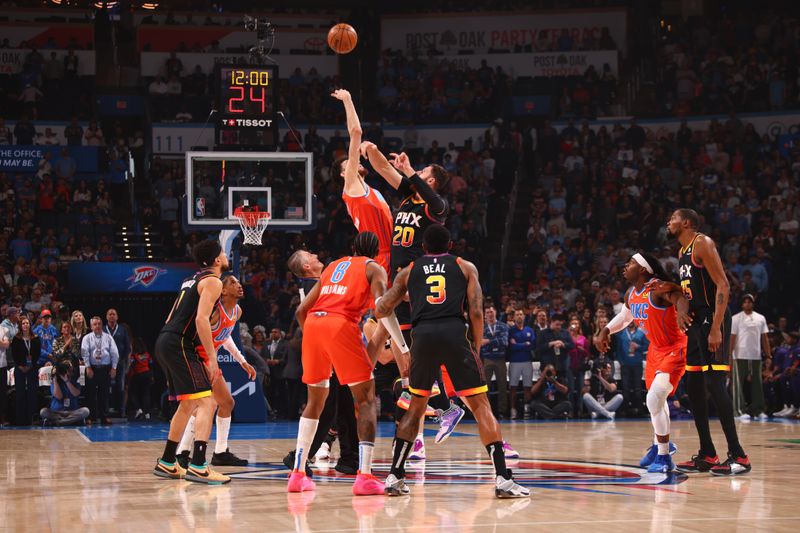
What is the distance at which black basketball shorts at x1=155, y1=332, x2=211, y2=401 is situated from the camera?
897 cm

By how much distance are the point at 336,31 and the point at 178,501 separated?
21.3 ft

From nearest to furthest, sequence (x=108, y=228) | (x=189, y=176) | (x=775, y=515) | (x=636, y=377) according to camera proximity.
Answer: (x=775, y=515) < (x=189, y=176) < (x=636, y=377) < (x=108, y=228)

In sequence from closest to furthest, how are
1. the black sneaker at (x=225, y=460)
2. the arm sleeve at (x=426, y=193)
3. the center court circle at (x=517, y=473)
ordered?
the arm sleeve at (x=426, y=193), the center court circle at (x=517, y=473), the black sneaker at (x=225, y=460)

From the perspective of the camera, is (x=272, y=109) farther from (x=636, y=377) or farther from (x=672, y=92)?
(x=672, y=92)

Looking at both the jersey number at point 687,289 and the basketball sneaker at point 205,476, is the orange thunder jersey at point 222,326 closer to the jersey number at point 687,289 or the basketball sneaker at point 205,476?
the basketball sneaker at point 205,476

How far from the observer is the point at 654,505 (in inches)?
291

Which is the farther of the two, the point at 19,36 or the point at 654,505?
the point at 19,36

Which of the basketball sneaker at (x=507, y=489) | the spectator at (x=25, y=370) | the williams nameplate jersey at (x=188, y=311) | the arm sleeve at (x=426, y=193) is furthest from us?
the spectator at (x=25, y=370)

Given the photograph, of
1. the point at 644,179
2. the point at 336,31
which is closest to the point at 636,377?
the point at 644,179

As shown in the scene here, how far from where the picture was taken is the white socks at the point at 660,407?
9.41 meters

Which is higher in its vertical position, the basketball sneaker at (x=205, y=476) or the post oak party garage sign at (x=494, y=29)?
the post oak party garage sign at (x=494, y=29)

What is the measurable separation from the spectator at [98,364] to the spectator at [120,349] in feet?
0.90

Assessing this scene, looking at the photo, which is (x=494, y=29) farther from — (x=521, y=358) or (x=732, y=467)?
(x=732, y=467)

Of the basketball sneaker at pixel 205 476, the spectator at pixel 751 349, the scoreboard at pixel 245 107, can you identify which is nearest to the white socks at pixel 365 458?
the basketball sneaker at pixel 205 476
